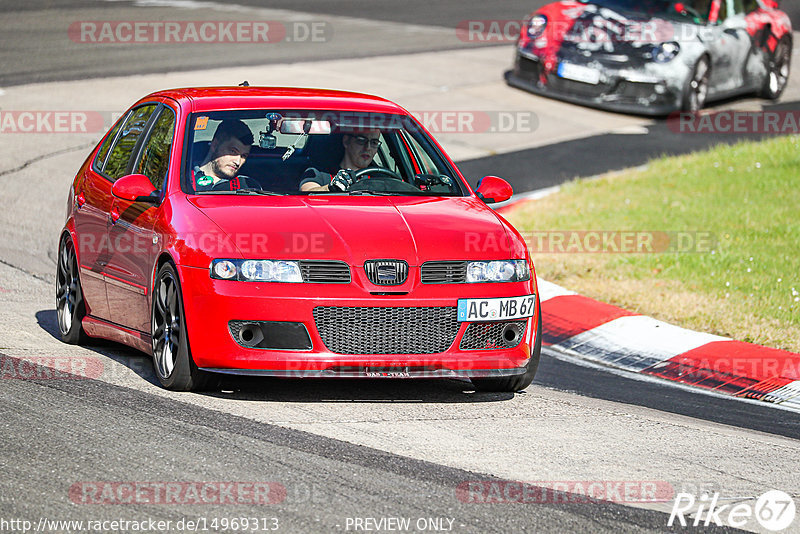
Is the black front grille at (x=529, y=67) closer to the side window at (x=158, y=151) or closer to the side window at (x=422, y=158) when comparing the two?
the side window at (x=422, y=158)

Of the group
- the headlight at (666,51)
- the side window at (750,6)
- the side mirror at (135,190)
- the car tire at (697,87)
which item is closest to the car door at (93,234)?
the side mirror at (135,190)

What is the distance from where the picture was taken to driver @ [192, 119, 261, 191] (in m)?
7.14

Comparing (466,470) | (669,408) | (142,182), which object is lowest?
(669,408)

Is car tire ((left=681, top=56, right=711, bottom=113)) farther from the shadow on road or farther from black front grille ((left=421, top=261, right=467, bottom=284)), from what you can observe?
black front grille ((left=421, top=261, right=467, bottom=284))

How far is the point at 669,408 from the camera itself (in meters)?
7.35

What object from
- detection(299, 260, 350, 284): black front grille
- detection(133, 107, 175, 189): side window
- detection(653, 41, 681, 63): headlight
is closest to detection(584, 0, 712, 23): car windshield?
detection(653, 41, 681, 63): headlight

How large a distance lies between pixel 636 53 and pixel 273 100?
10779mm

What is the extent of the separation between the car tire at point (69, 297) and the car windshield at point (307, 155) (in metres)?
1.25

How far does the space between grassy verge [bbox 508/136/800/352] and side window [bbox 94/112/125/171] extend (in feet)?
12.2

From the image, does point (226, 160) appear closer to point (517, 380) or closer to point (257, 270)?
point (257, 270)

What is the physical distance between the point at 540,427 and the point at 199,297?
1.73m

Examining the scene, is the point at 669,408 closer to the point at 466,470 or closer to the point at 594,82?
the point at 466,470

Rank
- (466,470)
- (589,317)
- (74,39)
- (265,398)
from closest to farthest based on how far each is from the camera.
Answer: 1. (466,470)
2. (265,398)
3. (589,317)
4. (74,39)

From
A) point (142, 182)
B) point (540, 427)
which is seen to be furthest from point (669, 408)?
point (142, 182)
